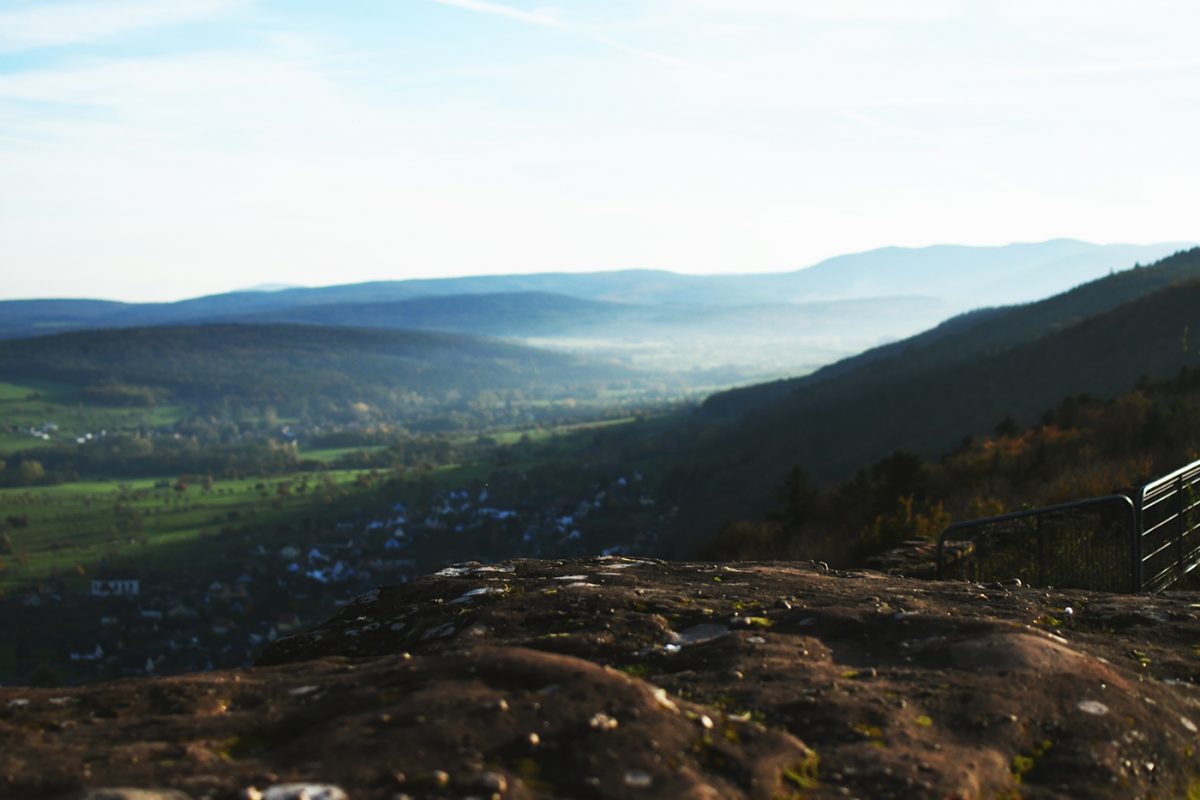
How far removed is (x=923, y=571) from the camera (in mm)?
12367

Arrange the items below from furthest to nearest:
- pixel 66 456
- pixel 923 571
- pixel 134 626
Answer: pixel 66 456 < pixel 134 626 < pixel 923 571

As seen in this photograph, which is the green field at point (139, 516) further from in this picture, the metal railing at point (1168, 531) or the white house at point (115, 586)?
the metal railing at point (1168, 531)

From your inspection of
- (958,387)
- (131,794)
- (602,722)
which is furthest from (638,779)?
(958,387)

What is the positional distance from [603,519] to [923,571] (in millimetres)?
66395

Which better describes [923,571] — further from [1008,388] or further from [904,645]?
[1008,388]

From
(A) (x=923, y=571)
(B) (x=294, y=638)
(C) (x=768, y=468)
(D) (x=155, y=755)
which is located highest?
(D) (x=155, y=755)

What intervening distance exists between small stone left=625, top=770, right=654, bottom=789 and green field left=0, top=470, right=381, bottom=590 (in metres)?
89.4

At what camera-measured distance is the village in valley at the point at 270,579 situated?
63.7m

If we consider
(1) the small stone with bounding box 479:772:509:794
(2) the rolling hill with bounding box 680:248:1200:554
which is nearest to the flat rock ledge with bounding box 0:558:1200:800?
(1) the small stone with bounding box 479:772:509:794

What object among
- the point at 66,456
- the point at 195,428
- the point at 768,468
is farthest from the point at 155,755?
the point at 195,428

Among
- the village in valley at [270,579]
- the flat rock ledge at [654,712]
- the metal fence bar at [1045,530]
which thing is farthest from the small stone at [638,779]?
the village in valley at [270,579]

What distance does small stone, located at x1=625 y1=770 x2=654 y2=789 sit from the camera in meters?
3.90

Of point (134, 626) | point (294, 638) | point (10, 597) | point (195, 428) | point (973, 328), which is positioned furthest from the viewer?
point (195, 428)

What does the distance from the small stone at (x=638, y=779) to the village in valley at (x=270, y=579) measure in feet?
186
